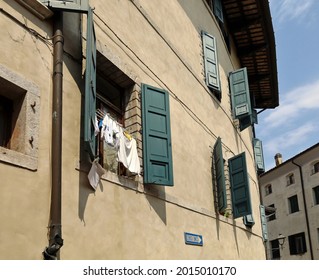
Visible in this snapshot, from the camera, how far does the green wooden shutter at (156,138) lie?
711 cm

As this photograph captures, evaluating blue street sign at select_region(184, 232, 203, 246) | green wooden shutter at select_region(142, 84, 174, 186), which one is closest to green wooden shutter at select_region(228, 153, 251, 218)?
blue street sign at select_region(184, 232, 203, 246)

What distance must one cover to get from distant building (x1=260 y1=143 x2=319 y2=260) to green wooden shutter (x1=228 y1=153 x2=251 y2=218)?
17078 mm

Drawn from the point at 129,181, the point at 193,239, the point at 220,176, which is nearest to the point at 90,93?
the point at 129,181

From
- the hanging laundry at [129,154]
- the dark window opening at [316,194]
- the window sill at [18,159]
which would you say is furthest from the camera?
the dark window opening at [316,194]

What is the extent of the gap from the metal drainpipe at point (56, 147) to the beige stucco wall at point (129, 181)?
7 cm

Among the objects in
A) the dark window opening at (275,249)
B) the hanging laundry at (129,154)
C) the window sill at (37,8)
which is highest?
the window sill at (37,8)

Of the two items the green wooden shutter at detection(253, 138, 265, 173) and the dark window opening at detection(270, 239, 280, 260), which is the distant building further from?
the green wooden shutter at detection(253, 138, 265, 173)

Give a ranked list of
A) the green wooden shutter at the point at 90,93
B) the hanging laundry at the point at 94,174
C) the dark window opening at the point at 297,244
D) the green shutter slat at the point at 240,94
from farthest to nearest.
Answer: the dark window opening at the point at 297,244, the green shutter slat at the point at 240,94, the hanging laundry at the point at 94,174, the green wooden shutter at the point at 90,93

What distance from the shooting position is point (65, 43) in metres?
5.92

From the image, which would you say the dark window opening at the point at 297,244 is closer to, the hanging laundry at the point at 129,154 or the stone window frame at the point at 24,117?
the hanging laundry at the point at 129,154

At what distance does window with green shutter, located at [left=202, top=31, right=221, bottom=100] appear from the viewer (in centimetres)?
1106

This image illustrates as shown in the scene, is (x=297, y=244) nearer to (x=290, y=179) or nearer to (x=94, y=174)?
(x=290, y=179)

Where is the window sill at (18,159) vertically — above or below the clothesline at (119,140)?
below

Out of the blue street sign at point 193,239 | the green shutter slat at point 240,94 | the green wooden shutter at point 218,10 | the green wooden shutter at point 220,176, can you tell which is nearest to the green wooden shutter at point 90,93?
the blue street sign at point 193,239
